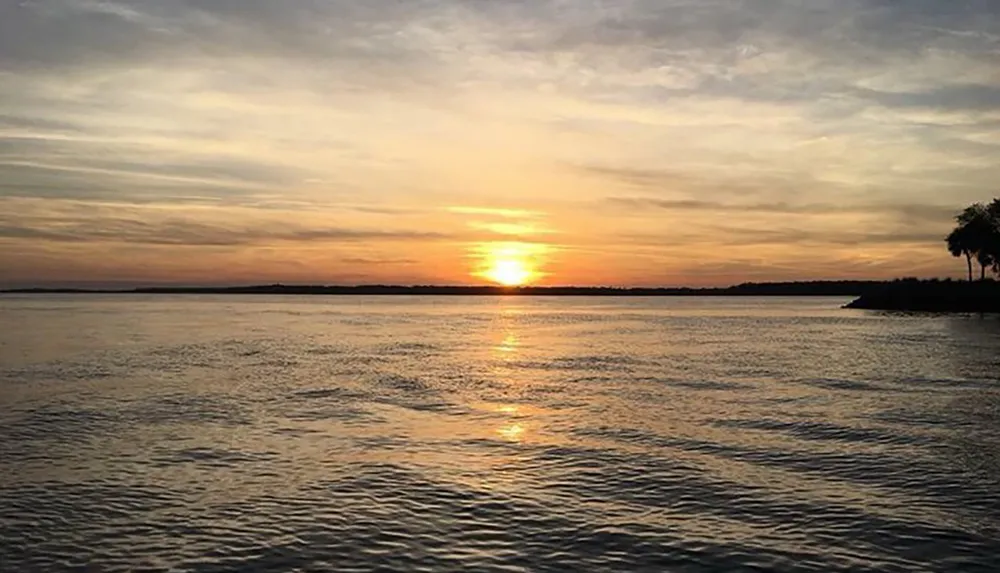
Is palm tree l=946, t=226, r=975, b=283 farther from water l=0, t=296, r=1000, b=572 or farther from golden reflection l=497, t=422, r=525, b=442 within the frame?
golden reflection l=497, t=422, r=525, b=442

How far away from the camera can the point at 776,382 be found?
38.7m

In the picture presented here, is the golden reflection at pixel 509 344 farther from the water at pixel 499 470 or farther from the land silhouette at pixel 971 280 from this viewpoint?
the land silhouette at pixel 971 280

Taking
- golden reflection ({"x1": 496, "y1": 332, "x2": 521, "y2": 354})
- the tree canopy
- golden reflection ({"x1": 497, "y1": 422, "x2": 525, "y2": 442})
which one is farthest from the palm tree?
golden reflection ({"x1": 497, "y1": 422, "x2": 525, "y2": 442})

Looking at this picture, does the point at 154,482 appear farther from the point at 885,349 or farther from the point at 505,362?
the point at 885,349

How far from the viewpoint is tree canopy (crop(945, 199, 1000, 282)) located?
11819 centimetres

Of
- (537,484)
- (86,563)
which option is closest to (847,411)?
(537,484)

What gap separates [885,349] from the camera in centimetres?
5719

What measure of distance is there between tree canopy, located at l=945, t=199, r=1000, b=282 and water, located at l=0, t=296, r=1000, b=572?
87.3 metres

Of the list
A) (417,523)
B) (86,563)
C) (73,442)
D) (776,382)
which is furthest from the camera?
(776,382)

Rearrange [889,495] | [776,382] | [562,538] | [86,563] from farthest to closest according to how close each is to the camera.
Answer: [776,382] → [889,495] → [562,538] → [86,563]

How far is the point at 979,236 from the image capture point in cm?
11869

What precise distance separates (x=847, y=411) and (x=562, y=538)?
18.1m

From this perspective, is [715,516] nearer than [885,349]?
Yes

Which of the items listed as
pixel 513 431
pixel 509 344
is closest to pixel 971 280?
pixel 509 344
